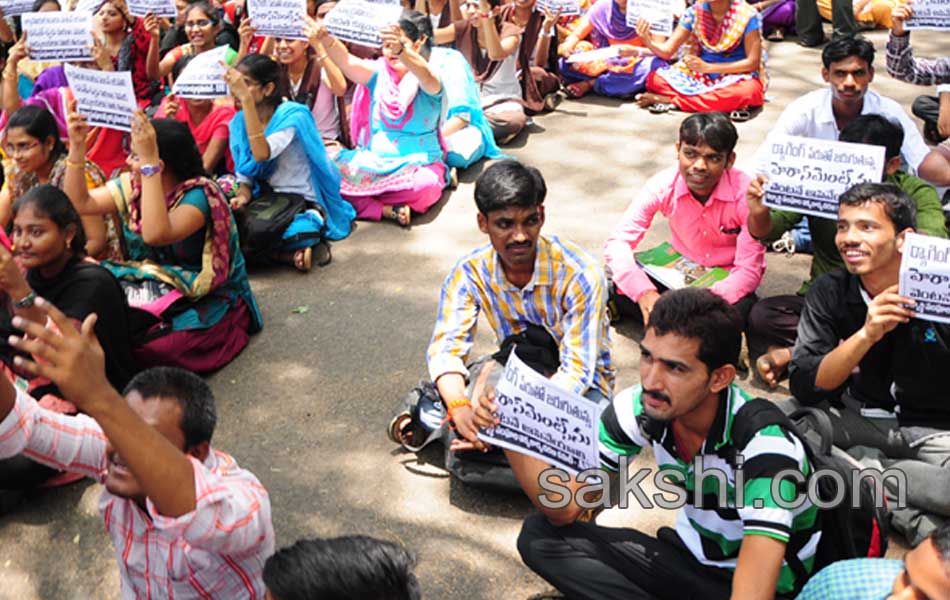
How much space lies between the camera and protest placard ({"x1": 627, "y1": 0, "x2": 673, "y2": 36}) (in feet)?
25.4

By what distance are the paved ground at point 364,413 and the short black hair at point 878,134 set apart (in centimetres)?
96

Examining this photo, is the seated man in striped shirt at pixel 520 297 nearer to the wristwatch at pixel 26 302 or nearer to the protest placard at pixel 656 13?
the wristwatch at pixel 26 302

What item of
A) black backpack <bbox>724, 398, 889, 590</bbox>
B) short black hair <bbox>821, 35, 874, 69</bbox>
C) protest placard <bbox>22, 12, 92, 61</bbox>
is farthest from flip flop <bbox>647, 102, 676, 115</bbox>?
black backpack <bbox>724, 398, 889, 590</bbox>

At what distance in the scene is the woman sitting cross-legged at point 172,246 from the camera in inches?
174

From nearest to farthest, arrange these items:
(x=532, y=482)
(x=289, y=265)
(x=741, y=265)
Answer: (x=532, y=482), (x=741, y=265), (x=289, y=265)

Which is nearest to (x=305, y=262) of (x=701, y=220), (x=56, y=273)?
(x=56, y=273)

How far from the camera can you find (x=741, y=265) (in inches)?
179

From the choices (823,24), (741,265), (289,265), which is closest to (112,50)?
(289,265)

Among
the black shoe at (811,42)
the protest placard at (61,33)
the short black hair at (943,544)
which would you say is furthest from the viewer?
the black shoe at (811,42)

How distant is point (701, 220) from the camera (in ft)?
15.4

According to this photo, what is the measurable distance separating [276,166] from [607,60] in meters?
3.58

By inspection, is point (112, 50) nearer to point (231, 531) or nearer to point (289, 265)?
point (289, 265)

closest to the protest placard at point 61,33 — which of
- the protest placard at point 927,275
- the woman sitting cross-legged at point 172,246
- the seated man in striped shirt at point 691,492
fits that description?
the woman sitting cross-legged at point 172,246

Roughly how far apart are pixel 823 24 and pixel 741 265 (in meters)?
6.66
